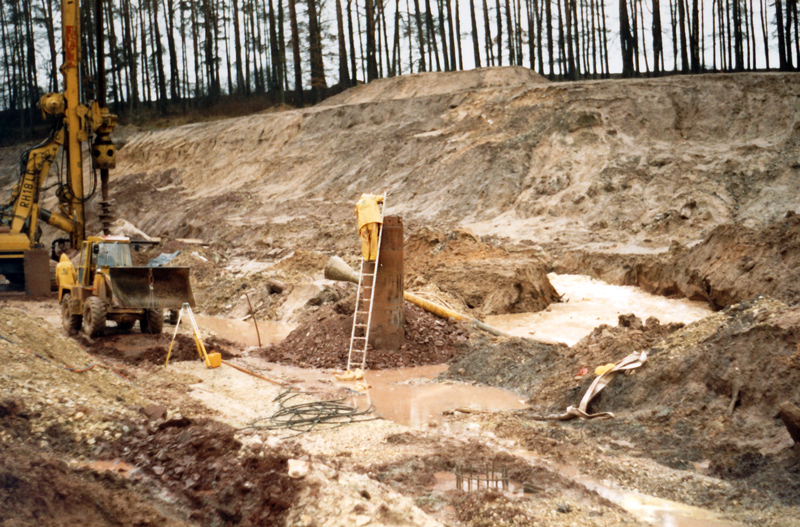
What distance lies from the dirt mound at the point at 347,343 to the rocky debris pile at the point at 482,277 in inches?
113

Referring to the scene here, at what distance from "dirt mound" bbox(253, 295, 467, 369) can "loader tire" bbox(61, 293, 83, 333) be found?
12.9 ft

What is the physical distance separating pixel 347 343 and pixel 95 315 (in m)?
4.50

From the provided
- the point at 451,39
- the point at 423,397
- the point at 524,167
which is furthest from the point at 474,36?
the point at 423,397

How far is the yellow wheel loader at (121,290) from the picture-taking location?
11781 millimetres

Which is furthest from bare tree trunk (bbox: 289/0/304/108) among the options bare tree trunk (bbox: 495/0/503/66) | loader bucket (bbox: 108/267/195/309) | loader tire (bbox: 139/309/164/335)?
loader bucket (bbox: 108/267/195/309)

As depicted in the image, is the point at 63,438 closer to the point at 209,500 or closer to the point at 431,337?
the point at 209,500

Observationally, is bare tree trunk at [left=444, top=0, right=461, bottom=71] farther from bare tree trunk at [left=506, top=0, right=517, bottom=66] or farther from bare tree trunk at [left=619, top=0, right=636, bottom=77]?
bare tree trunk at [left=619, top=0, right=636, bottom=77]

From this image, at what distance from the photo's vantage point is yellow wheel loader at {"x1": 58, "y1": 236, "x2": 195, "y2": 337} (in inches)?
464

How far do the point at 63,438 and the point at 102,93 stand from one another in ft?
50.1

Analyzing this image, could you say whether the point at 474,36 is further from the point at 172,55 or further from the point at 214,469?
the point at 214,469

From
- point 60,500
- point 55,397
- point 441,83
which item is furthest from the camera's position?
point 441,83

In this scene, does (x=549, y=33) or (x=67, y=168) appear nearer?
(x=67, y=168)

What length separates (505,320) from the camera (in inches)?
576

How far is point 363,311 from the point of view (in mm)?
10602
